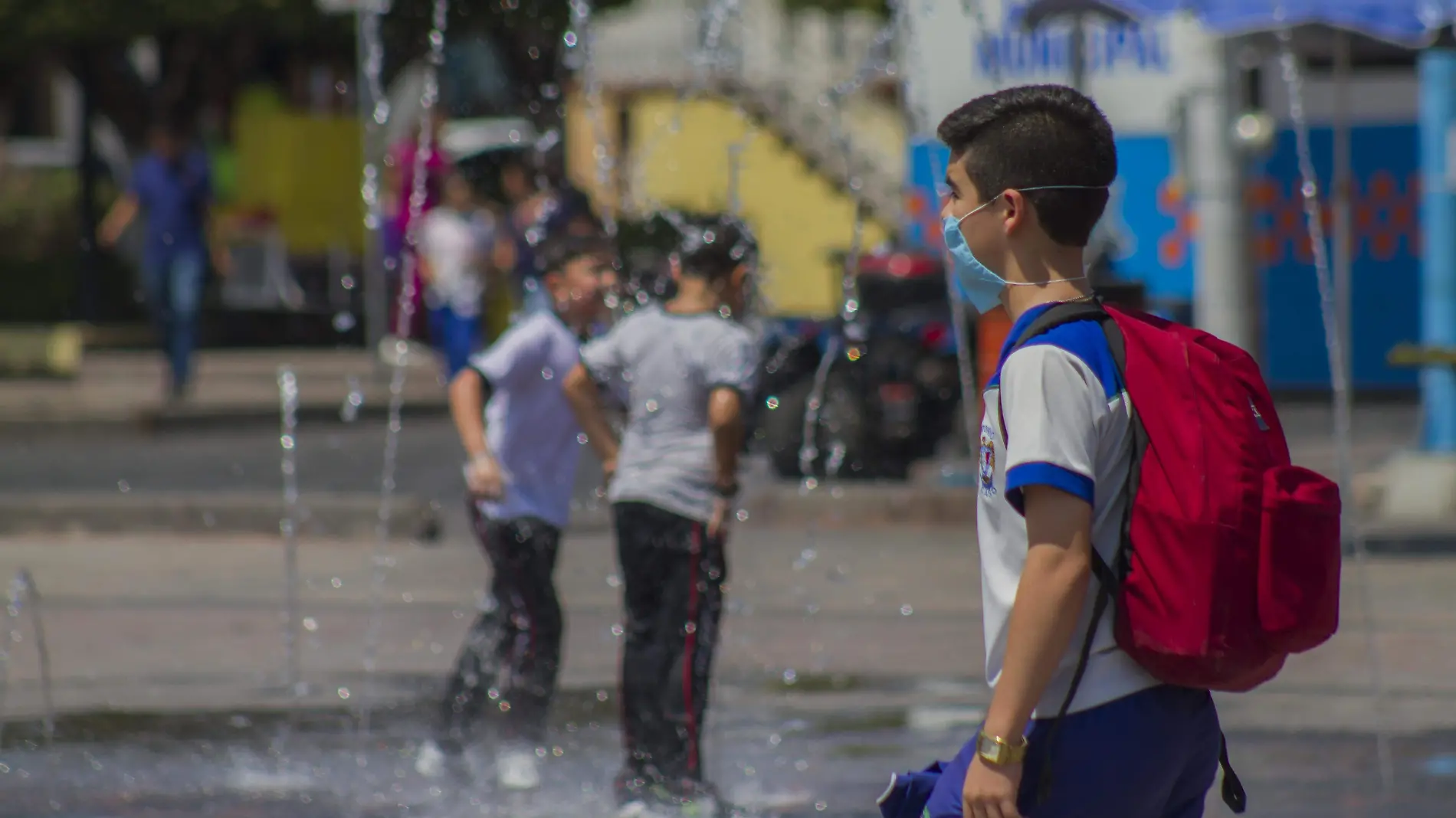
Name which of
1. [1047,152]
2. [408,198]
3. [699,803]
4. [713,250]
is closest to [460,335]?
[408,198]

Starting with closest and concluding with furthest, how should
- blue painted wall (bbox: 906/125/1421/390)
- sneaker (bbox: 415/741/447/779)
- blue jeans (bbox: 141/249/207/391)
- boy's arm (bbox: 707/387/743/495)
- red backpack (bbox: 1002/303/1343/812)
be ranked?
red backpack (bbox: 1002/303/1343/812) < boy's arm (bbox: 707/387/743/495) < sneaker (bbox: 415/741/447/779) < blue jeans (bbox: 141/249/207/391) < blue painted wall (bbox: 906/125/1421/390)

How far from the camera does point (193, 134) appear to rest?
25781 mm

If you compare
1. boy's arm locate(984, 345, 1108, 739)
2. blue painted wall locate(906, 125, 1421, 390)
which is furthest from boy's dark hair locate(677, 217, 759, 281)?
blue painted wall locate(906, 125, 1421, 390)

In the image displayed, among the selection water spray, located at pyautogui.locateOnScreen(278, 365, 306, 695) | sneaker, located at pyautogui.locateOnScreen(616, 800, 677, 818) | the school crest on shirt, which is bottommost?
water spray, located at pyautogui.locateOnScreen(278, 365, 306, 695)

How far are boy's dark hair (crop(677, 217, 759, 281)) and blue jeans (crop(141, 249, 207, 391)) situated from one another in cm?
1116

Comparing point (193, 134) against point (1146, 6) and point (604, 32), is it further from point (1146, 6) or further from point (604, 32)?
point (604, 32)

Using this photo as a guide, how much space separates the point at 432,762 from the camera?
21.4 ft

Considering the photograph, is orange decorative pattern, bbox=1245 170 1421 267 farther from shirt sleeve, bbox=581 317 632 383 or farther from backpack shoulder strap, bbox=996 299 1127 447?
backpack shoulder strap, bbox=996 299 1127 447

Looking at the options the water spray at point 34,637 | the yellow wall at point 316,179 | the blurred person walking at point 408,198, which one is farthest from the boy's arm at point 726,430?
the yellow wall at point 316,179

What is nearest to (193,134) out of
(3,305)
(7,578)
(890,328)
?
(3,305)

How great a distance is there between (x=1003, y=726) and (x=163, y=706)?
513 centimetres

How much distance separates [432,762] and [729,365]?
4.88 feet

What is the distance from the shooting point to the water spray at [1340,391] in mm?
7336

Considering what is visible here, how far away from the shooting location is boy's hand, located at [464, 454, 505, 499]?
20.1 feet
